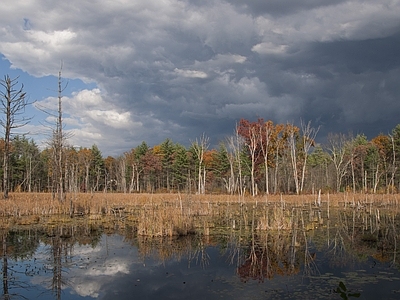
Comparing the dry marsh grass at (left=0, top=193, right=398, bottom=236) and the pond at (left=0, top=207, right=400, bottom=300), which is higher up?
the dry marsh grass at (left=0, top=193, right=398, bottom=236)

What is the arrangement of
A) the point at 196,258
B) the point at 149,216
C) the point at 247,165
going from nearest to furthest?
the point at 196,258 → the point at 149,216 → the point at 247,165

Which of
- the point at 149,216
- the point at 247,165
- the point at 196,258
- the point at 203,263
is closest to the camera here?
the point at 203,263

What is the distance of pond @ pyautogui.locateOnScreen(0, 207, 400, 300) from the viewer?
25.6ft

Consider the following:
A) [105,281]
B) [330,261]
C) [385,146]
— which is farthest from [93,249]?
[385,146]

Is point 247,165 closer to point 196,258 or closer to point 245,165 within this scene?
point 245,165

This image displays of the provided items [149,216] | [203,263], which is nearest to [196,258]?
[203,263]

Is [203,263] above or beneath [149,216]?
beneath

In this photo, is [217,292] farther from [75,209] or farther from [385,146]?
[385,146]

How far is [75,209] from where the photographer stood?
68.5 ft

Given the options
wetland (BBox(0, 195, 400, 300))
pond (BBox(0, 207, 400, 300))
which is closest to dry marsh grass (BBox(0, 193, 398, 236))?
wetland (BBox(0, 195, 400, 300))

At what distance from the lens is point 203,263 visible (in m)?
10.3

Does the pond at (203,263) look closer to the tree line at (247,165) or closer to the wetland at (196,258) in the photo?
the wetland at (196,258)

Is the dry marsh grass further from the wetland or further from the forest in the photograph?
the forest

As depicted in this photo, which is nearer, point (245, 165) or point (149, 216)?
point (149, 216)
